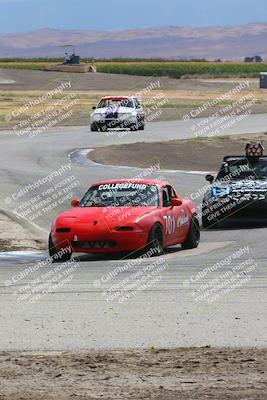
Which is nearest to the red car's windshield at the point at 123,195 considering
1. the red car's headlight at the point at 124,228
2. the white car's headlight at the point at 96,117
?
the red car's headlight at the point at 124,228

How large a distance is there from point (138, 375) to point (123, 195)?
32.9 feet

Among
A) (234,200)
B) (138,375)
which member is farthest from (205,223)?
(138,375)

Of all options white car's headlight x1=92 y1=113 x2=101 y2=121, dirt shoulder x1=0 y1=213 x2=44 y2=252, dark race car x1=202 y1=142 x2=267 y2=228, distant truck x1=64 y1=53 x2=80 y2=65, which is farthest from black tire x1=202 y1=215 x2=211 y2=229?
distant truck x1=64 y1=53 x2=80 y2=65

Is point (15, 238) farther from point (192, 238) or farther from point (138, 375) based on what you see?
point (138, 375)

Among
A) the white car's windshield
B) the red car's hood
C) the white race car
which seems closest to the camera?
Answer: the red car's hood

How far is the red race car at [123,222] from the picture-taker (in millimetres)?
17250

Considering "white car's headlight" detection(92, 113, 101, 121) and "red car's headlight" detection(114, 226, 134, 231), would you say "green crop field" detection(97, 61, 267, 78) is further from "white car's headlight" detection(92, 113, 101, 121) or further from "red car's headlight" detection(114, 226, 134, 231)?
"red car's headlight" detection(114, 226, 134, 231)

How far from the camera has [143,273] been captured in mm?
14672

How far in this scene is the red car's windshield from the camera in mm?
18203

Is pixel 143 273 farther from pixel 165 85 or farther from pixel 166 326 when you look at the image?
pixel 165 85

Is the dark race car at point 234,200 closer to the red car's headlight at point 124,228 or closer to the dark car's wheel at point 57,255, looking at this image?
the red car's headlight at point 124,228

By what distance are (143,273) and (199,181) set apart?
1474 cm

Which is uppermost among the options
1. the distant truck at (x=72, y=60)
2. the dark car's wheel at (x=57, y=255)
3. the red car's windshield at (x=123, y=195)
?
the red car's windshield at (x=123, y=195)

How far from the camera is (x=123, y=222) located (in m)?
17.3
